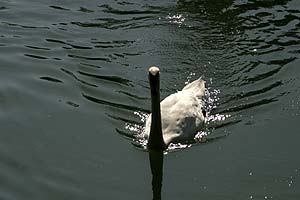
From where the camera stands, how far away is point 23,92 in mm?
11578

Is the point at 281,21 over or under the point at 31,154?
over

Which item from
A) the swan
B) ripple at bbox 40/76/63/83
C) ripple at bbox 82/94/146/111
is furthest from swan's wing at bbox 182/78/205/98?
ripple at bbox 40/76/63/83

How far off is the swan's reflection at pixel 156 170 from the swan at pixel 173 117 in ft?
0.36

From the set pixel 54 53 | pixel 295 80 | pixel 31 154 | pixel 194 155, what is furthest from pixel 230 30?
pixel 31 154

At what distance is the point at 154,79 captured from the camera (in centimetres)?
919

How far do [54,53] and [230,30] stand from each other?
3639 mm

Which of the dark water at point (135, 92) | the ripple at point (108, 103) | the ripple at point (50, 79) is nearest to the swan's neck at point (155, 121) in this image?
the dark water at point (135, 92)

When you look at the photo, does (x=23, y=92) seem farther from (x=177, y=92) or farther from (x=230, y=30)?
(x=230, y=30)

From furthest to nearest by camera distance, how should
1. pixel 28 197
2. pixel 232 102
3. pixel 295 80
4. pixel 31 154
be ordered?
1. pixel 295 80
2. pixel 232 102
3. pixel 31 154
4. pixel 28 197

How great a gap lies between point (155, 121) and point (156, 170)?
0.74 m

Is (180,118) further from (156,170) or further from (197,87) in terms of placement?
(197,87)

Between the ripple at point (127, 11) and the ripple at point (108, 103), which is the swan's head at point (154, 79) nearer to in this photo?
the ripple at point (108, 103)

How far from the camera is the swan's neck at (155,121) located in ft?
30.4

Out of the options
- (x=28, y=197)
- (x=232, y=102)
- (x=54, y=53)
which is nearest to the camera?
(x=28, y=197)
